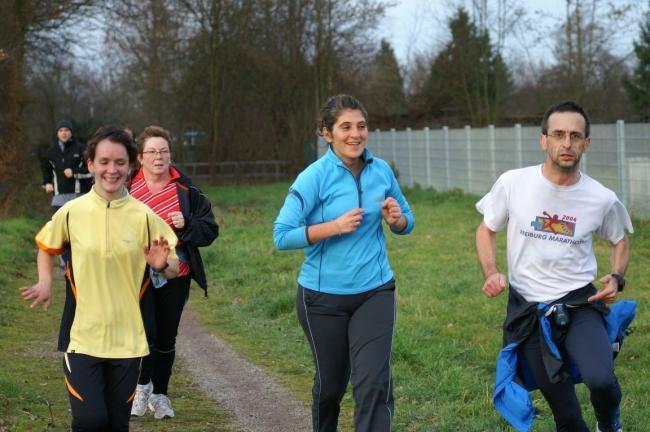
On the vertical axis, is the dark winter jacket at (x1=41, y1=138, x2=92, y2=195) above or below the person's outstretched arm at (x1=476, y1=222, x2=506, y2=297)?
above

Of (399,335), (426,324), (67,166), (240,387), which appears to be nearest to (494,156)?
(67,166)

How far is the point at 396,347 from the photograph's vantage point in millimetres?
8898

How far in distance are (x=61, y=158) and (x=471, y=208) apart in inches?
445

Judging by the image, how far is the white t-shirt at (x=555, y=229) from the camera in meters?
5.28

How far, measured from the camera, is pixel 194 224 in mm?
6949

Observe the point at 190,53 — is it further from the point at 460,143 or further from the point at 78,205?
the point at 78,205

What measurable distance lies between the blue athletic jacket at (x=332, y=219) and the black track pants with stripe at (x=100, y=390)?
1.03 m

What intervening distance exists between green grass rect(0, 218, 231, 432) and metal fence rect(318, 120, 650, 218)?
983 cm

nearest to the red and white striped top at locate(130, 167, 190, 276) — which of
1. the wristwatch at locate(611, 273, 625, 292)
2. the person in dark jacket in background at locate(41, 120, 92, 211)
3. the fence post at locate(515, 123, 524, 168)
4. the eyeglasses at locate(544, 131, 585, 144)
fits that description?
the eyeglasses at locate(544, 131, 585, 144)

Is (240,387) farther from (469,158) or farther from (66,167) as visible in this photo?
(469,158)

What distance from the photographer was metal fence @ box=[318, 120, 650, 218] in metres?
17.5

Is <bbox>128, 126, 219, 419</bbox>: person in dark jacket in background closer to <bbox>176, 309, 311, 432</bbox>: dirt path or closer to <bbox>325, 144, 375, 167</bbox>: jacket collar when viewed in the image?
<bbox>176, 309, 311, 432</bbox>: dirt path

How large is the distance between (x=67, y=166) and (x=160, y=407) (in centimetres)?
881

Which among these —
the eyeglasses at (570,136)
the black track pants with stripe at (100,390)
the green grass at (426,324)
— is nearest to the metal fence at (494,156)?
the green grass at (426,324)
